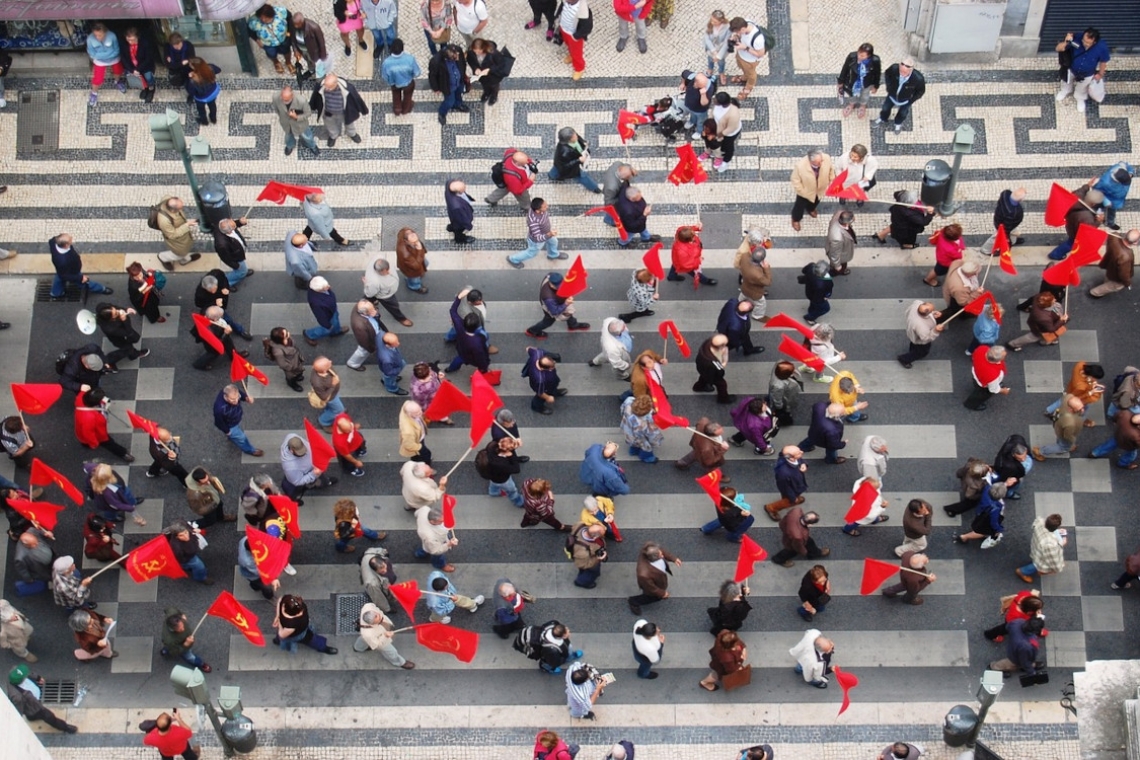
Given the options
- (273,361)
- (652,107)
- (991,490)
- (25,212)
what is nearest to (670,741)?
(991,490)

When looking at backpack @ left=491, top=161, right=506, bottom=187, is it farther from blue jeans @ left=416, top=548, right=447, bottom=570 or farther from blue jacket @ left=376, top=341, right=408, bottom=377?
blue jeans @ left=416, top=548, right=447, bottom=570

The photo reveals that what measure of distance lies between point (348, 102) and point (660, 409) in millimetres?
8059

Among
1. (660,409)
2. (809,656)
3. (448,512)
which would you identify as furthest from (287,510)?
(809,656)

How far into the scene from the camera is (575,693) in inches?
830

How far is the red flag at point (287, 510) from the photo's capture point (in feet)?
71.8

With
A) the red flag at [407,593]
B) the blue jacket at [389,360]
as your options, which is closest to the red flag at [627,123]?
the blue jacket at [389,360]

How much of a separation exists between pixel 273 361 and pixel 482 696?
21.0 feet

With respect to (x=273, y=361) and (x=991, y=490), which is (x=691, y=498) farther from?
(x=273, y=361)

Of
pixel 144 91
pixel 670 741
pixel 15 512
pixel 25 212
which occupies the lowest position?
pixel 670 741

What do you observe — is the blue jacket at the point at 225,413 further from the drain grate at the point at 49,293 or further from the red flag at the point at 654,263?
the red flag at the point at 654,263

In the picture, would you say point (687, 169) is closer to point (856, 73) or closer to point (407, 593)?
point (856, 73)

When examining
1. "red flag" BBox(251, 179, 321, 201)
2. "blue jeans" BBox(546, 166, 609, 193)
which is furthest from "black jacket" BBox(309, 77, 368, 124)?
"blue jeans" BBox(546, 166, 609, 193)

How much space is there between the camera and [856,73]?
1051 inches

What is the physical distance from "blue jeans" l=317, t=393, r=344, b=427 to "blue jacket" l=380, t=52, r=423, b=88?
5780 millimetres
